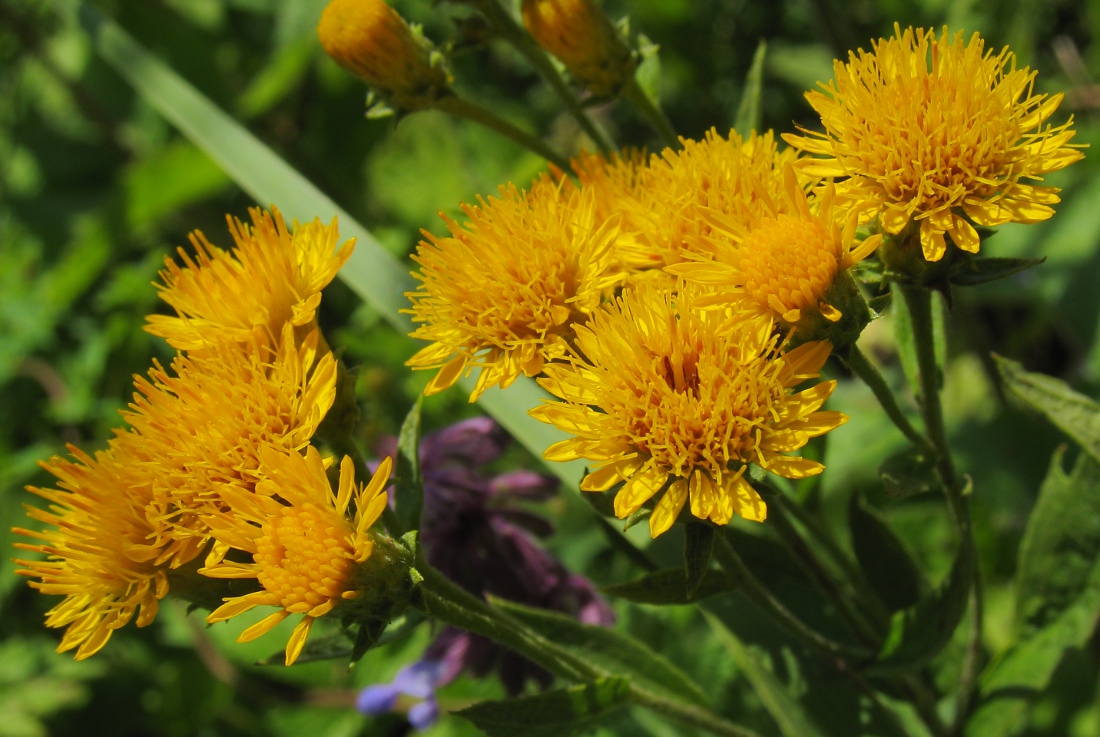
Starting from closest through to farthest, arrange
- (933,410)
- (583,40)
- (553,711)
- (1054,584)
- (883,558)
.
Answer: (553,711), (933,410), (583,40), (883,558), (1054,584)

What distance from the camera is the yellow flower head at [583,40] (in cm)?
178

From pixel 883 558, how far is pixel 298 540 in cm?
127

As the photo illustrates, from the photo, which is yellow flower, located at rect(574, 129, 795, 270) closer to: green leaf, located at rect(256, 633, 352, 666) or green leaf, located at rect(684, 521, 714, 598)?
green leaf, located at rect(684, 521, 714, 598)

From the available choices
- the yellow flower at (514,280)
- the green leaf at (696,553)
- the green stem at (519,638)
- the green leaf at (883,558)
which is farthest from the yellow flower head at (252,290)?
the green leaf at (883,558)

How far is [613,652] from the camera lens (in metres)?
1.88

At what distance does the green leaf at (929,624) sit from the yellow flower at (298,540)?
3.20 ft

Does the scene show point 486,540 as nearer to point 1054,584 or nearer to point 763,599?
point 763,599

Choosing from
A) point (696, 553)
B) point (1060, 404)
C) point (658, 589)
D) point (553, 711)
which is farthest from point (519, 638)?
point (1060, 404)

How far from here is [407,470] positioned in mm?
1718

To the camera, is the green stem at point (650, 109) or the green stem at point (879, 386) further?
the green stem at point (650, 109)

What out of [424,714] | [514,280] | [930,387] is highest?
[514,280]

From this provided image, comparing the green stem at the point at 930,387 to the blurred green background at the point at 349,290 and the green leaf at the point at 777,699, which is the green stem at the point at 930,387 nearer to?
the blurred green background at the point at 349,290

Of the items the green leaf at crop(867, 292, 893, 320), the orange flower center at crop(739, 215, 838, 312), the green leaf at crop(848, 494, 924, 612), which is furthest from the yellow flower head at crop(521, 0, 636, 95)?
the green leaf at crop(848, 494, 924, 612)

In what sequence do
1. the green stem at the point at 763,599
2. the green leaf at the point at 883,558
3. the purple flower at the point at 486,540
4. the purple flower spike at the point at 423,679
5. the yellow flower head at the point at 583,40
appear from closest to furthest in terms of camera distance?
the green stem at the point at 763,599 → the yellow flower head at the point at 583,40 → the green leaf at the point at 883,558 → the purple flower at the point at 486,540 → the purple flower spike at the point at 423,679
